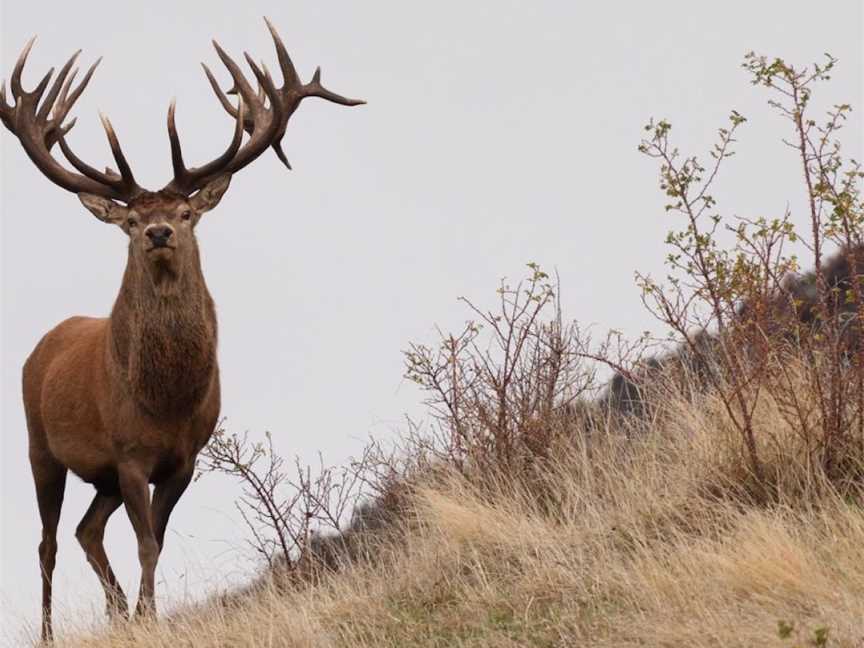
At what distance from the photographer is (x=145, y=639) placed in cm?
782

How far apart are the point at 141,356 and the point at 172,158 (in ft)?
3.69

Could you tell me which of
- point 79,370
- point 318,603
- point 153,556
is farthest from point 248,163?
point 318,603

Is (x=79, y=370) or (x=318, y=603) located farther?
(x=79, y=370)

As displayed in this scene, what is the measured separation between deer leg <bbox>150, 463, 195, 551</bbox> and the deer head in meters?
1.17

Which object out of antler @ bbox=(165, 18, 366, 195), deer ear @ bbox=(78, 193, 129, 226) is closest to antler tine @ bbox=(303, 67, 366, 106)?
antler @ bbox=(165, 18, 366, 195)

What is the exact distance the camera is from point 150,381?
348 inches

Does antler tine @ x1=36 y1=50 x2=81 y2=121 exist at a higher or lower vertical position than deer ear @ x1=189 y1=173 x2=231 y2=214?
higher

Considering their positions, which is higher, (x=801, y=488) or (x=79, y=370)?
(x=79, y=370)

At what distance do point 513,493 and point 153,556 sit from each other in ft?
6.59

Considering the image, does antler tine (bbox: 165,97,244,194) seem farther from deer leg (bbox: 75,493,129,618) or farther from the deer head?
deer leg (bbox: 75,493,129,618)

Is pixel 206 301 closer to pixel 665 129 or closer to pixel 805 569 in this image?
pixel 665 129

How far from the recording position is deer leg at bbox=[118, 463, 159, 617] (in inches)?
345

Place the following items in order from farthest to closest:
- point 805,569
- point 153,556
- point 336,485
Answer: point 336,485 → point 153,556 → point 805,569

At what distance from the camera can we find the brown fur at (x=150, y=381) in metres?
8.81
